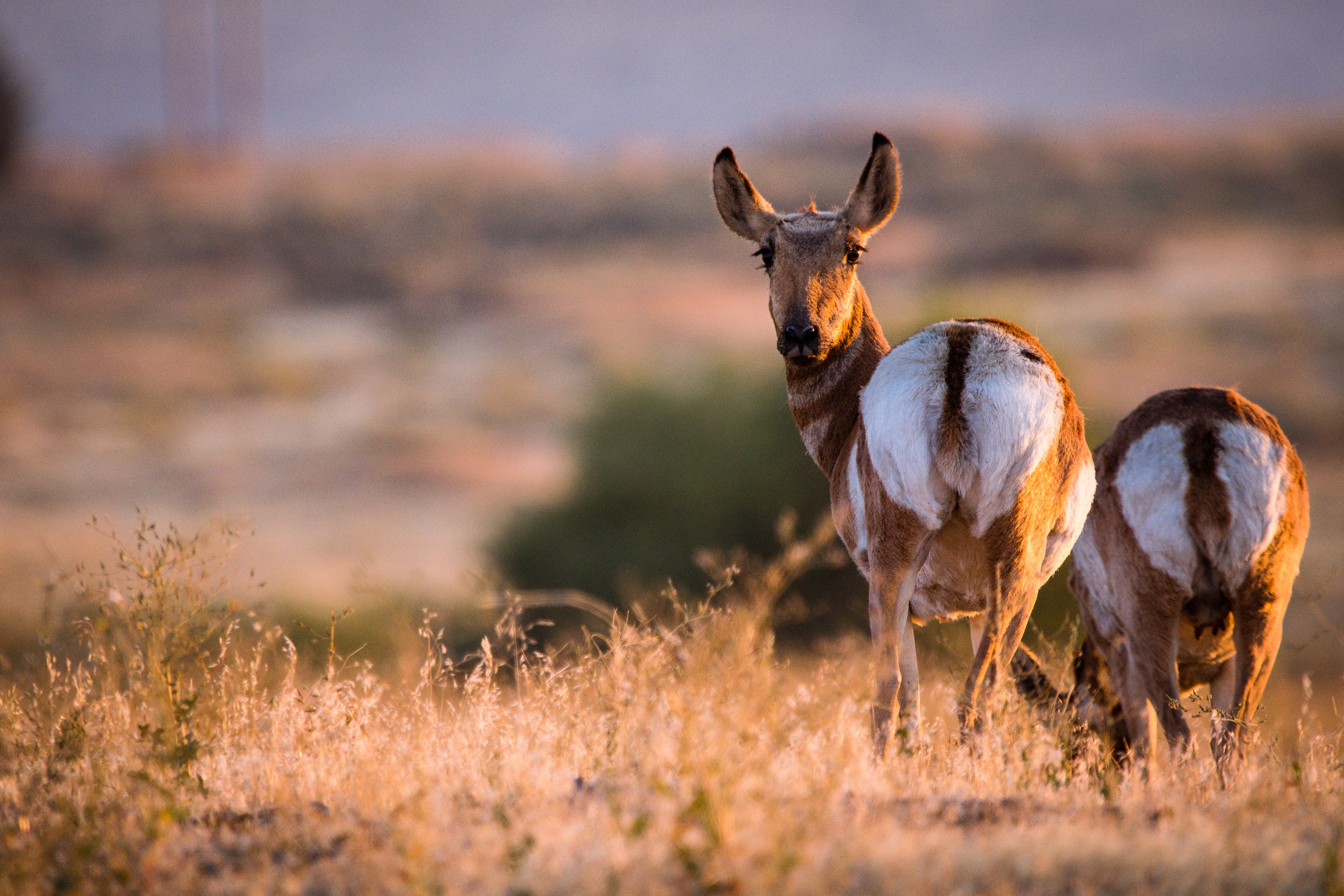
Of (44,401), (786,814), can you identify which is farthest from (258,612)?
(44,401)

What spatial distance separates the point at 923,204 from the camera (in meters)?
87.9

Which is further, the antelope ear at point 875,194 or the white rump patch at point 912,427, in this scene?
the antelope ear at point 875,194

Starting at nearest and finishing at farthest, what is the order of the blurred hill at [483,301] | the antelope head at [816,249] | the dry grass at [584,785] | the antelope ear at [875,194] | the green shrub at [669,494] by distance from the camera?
the dry grass at [584,785] < the antelope head at [816,249] < the antelope ear at [875,194] < the green shrub at [669,494] < the blurred hill at [483,301]

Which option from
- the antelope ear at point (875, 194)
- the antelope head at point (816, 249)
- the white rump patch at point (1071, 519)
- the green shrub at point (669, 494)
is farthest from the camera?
the green shrub at point (669, 494)

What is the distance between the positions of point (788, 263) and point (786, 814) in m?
3.56

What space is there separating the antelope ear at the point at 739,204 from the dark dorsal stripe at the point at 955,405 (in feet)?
6.85

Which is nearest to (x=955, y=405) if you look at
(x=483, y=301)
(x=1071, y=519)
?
(x=1071, y=519)

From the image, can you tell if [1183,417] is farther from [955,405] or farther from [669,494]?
[669,494]

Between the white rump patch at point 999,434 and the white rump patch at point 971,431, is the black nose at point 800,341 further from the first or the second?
the white rump patch at point 999,434

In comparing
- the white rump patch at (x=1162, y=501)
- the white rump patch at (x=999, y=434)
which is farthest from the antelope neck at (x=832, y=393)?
the white rump patch at (x=1162, y=501)

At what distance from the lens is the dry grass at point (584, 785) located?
13.3ft

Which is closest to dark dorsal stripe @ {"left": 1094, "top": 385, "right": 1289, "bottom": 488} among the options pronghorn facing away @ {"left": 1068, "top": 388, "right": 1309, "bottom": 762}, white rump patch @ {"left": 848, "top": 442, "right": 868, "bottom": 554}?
pronghorn facing away @ {"left": 1068, "top": 388, "right": 1309, "bottom": 762}

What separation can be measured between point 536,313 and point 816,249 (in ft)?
238

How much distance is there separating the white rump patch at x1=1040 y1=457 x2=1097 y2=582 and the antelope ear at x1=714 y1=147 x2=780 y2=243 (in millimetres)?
2564
